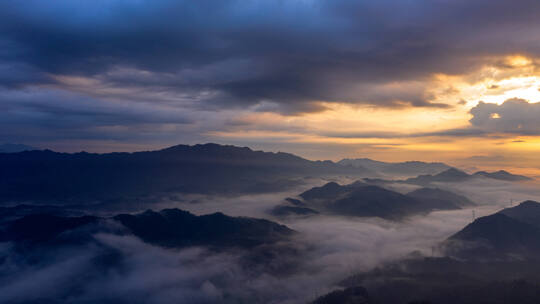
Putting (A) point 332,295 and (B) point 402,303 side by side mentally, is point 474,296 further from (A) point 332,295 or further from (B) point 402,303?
(A) point 332,295

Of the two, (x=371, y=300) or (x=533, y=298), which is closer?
(x=533, y=298)

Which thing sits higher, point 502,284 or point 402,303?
point 502,284

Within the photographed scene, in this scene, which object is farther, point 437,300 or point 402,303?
point 402,303

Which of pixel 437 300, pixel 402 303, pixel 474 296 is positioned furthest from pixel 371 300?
pixel 474 296

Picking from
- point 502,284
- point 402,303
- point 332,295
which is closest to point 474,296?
point 502,284

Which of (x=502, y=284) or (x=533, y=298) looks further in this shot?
(x=502, y=284)

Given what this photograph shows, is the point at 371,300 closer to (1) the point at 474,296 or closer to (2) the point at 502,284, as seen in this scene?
(1) the point at 474,296

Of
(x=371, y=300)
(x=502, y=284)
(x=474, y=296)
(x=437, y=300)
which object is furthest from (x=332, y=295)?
(x=502, y=284)

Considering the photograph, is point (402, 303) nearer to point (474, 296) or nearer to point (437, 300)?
point (437, 300)
